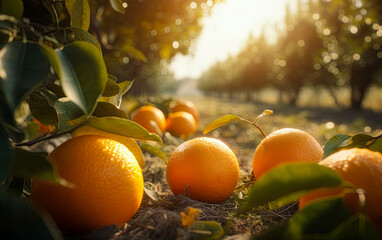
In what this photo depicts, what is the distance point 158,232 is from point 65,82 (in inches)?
26.1

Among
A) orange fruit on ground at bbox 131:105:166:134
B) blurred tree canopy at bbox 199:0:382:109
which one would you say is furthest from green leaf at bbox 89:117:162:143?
blurred tree canopy at bbox 199:0:382:109

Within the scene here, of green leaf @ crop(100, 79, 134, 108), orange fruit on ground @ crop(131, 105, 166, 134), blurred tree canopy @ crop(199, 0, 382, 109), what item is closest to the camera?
green leaf @ crop(100, 79, 134, 108)

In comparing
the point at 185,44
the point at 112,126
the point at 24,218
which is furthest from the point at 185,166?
the point at 185,44

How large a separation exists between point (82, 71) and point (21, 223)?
0.42m

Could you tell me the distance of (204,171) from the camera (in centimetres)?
141

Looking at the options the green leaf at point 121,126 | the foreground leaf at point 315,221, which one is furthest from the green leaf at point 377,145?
the green leaf at point 121,126

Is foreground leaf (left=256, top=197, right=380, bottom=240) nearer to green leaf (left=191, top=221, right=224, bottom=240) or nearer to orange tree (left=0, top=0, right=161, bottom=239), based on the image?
green leaf (left=191, top=221, right=224, bottom=240)

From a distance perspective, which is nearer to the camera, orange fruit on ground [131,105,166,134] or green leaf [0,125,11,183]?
green leaf [0,125,11,183]

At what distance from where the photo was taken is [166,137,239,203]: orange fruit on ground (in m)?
1.42

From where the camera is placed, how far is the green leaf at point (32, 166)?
0.71 m

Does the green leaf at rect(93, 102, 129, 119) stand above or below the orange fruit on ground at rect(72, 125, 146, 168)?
above

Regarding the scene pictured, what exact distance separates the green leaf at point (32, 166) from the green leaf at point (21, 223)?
11 cm

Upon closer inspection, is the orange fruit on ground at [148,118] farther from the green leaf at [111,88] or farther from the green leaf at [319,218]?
the green leaf at [319,218]

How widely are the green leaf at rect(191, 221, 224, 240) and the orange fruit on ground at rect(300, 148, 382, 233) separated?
0.36 metres
